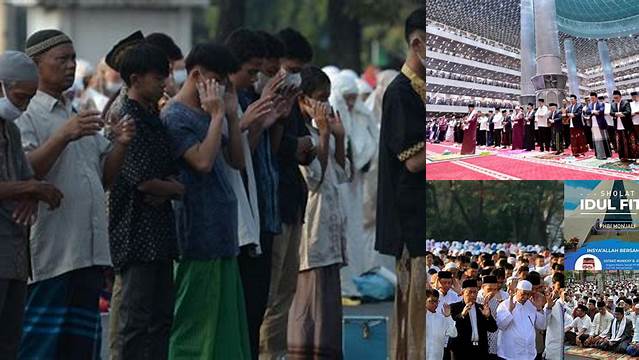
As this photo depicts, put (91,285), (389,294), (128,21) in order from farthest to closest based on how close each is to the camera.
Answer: (128,21)
(389,294)
(91,285)

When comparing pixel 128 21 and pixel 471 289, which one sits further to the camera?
pixel 128 21

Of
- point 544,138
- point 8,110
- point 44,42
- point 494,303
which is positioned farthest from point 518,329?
point 44,42

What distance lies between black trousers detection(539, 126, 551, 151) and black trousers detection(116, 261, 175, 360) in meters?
1.89

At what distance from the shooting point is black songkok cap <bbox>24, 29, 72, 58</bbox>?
8.44m

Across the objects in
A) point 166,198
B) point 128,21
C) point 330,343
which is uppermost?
point 128,21

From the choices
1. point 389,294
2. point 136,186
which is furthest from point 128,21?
point 136,186

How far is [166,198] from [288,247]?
1681 mm

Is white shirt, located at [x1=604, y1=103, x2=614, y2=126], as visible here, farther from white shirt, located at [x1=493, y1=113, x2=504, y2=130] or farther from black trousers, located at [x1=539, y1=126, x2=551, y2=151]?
white shirt, located at [x1=493, y1=113, x2=504, y2=130]

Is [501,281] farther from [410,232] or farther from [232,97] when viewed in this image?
[232,97]

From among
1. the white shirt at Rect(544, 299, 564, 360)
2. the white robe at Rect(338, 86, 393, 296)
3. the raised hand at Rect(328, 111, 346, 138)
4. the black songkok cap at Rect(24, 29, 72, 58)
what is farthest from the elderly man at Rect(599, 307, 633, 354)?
the white robe at Rect(338, 86, 393, 296)

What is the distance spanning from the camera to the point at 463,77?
26.0 ft

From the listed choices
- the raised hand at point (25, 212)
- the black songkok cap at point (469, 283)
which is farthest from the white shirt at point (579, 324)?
the raised hand at point (25, 212)

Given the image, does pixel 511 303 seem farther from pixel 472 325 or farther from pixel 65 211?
pixel 65 211

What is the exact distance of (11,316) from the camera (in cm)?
791
